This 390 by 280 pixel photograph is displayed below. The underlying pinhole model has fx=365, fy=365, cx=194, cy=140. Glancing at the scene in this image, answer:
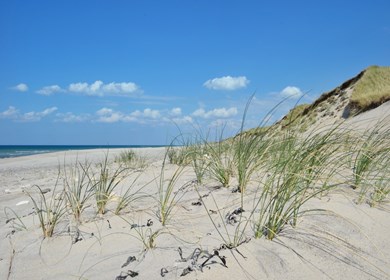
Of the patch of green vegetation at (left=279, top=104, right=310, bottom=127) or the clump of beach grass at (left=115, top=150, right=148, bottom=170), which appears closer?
the patch of green vegetation at (left=279, top=104, right=310, bottom=127)

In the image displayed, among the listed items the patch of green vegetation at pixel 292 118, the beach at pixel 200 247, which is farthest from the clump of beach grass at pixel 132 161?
the beach at pixel 200 247

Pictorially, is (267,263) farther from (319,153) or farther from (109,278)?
(319,153)

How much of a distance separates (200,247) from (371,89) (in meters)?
11.2

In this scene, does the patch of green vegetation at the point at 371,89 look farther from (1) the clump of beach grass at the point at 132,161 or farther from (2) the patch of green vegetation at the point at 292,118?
(1) the clump of beach grass at the point at 132,161

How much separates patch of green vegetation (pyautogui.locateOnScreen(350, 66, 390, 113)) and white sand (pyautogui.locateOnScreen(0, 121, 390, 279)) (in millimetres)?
8497

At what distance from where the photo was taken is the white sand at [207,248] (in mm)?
1685

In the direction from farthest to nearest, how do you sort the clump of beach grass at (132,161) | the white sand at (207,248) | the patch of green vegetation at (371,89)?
the patch of green vegetation at (371,89)
the clump of beach grass at (132,161)
the white sand at (207,248)

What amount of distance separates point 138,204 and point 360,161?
1.91 meters

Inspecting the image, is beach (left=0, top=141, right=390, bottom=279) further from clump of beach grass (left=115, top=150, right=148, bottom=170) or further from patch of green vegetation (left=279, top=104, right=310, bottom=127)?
clump of beach grass (left=115, top=150, right=148, bottom=170)

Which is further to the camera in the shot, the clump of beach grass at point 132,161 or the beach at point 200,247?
the clump of beach grass at point 132,161

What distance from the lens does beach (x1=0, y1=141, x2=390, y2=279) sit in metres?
1.69

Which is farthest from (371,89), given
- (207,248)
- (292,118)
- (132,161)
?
(207,248)

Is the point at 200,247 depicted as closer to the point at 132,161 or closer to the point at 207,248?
the point at 207,248

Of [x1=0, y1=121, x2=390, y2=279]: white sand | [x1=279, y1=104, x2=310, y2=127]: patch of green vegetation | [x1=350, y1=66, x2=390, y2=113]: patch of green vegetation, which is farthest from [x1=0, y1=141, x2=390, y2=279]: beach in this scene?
[x1=350, y1=66, x2=390, y2=113]: patch of green vegetation
